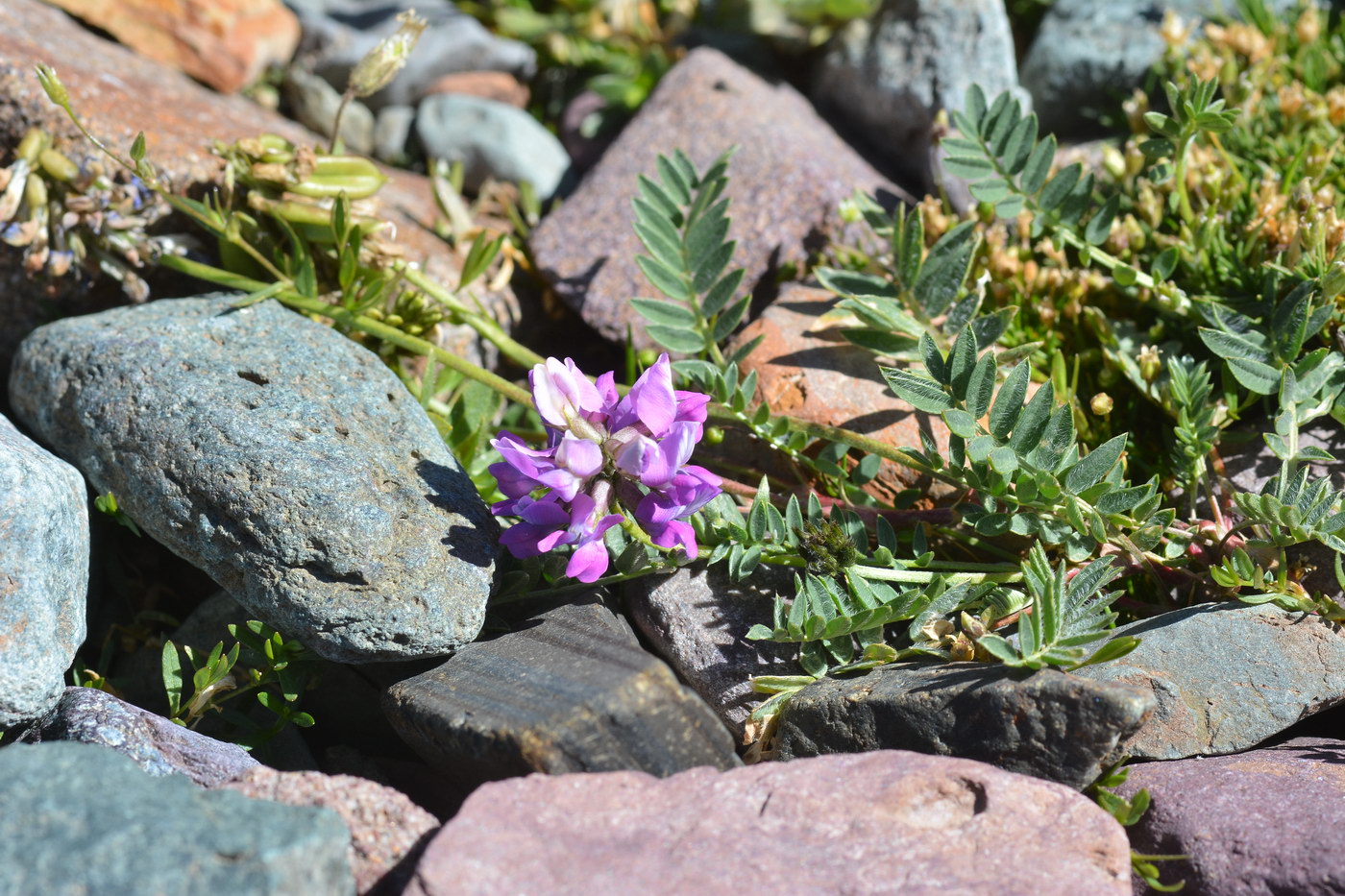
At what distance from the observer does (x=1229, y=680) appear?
98.0 inches

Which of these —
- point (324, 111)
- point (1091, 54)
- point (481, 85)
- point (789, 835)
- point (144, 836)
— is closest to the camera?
point (144, 836)

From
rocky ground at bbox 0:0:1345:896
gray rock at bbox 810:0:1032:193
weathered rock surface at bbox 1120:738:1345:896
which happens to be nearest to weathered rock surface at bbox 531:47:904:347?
rocky ground at bbox 0:0:1345:896

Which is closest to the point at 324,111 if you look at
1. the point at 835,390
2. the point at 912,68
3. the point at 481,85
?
the point at 481,85

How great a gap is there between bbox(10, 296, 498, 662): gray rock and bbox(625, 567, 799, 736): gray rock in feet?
1.51

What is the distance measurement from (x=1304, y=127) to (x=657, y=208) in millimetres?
2300

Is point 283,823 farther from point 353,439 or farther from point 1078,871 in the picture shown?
point 1078,871

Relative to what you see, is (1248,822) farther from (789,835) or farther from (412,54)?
(412,54)

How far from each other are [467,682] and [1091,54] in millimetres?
3282

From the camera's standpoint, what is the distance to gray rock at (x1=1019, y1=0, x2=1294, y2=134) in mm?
4148

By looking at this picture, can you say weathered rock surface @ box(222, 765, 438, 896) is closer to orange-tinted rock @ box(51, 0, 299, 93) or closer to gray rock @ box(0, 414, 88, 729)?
gray rock @ box(0, 414, 88, 729)

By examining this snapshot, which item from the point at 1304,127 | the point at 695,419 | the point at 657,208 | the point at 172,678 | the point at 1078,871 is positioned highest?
the point at 1304,127

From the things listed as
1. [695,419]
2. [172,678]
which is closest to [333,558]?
[172,678]

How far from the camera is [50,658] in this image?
2408 mm

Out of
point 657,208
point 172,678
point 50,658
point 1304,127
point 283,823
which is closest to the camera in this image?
point 283,823
